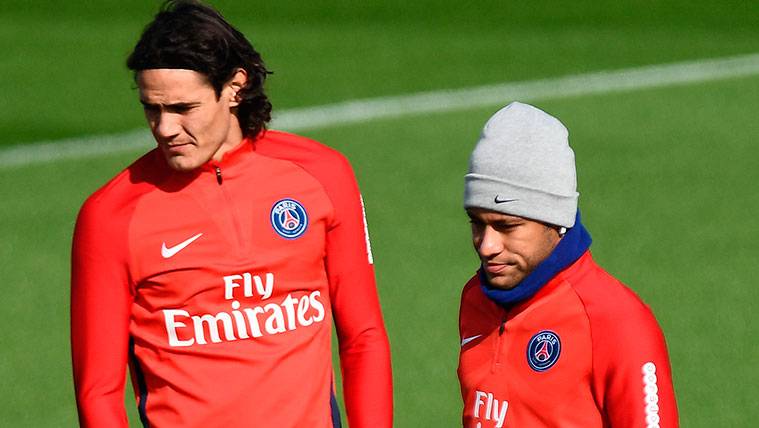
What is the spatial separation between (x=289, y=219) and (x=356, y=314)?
39 cm

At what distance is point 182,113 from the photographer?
15.0 ft

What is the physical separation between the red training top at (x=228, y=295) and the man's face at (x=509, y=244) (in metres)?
0.51

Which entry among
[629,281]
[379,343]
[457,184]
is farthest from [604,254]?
[379,343]

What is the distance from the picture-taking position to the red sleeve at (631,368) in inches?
165

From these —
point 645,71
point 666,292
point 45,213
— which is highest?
point 645,71

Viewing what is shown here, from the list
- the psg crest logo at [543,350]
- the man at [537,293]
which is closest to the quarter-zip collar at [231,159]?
the man at [537,293]

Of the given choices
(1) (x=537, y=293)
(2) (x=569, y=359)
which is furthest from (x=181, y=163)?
(2) (x=569, y=359)

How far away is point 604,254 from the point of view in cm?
1046

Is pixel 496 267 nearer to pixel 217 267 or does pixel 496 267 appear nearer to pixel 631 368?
pixel 631 368

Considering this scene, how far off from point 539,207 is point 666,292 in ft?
18.4

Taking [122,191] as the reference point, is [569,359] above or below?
Answer: below

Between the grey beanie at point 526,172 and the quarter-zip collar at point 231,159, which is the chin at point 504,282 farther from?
the quarter-zip collar at point 231,159

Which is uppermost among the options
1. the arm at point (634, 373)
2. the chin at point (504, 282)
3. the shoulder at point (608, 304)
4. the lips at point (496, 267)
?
the lips at point (496, 267)

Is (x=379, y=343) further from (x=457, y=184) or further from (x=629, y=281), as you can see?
(x=457, y=184)
